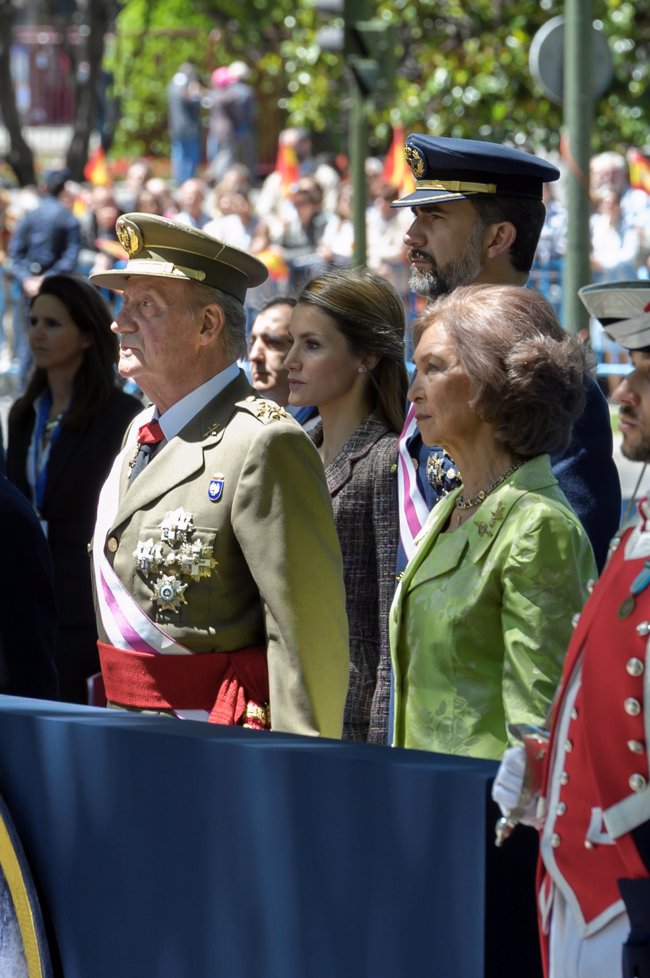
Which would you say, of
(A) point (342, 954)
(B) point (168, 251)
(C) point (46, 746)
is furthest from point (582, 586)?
(B) point (168, 251)

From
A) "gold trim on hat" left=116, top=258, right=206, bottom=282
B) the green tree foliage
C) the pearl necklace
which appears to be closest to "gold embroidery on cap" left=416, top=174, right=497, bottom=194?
"gold trim on hat" left=116, top=258, right=206, bottom=282

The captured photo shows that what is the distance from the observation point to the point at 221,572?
3520 millimetres

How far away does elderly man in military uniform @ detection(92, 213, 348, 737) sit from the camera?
347 cm

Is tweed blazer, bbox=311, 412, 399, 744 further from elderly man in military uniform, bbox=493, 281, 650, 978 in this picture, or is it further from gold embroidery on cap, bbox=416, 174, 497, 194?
elderly man in military uniform, bbox=493, 281, 650, 978

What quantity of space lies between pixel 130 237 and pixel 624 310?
5.20 feet

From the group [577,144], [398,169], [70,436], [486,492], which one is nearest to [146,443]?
[486,492]

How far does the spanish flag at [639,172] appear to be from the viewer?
14609 mm

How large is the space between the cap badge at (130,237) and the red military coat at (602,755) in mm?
1669

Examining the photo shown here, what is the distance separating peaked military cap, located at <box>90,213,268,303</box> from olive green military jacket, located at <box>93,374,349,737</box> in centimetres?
35

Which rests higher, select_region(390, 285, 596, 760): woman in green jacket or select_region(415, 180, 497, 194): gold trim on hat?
select_region(415, 180, 497, 194): gold trim on hat

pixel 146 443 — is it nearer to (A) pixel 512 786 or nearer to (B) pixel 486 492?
(B) pixel 486 492

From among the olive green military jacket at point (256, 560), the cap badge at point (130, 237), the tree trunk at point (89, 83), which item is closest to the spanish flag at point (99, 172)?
the tree trunk at point (89, 83)

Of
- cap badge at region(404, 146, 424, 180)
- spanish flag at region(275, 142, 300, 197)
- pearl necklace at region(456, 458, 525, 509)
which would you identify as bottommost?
pearl necklace at region(456, 458, 525, 509)

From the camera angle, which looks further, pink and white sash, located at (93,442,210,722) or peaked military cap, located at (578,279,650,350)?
pink and white sash, located at (93,442,210,722)
